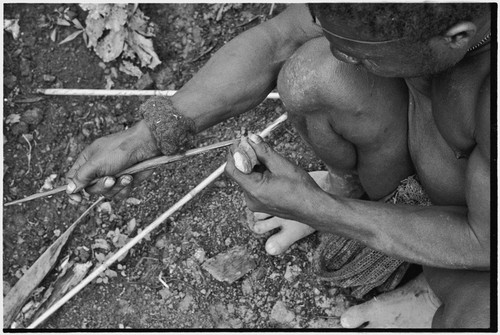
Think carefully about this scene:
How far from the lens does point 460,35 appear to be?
44.3 inches

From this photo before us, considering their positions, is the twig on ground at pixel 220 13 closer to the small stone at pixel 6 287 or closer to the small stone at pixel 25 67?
the small stone at pixel 25 67

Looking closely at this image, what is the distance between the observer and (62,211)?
2268 millimetres

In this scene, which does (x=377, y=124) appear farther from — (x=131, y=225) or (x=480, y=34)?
(x=131, y=225)

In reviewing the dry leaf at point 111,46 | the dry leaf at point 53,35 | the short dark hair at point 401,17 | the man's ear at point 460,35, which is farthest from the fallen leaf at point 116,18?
the man's ear at point 460,35

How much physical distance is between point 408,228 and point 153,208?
1.10 m

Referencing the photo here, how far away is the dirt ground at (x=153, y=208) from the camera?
2.18 metres

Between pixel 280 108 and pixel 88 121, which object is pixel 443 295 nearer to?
pixel 280 108

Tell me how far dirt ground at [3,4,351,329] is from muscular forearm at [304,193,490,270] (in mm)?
727

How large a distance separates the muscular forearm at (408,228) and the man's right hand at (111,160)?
0.49m

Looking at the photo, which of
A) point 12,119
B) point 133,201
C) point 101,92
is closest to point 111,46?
point 101,92

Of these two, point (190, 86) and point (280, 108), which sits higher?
point (190, 86)

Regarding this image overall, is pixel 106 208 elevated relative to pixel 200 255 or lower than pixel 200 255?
elevated

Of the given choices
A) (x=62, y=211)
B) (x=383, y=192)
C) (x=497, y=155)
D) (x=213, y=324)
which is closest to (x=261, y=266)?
(x=213, y=324)

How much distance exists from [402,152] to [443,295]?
0.40 metres
